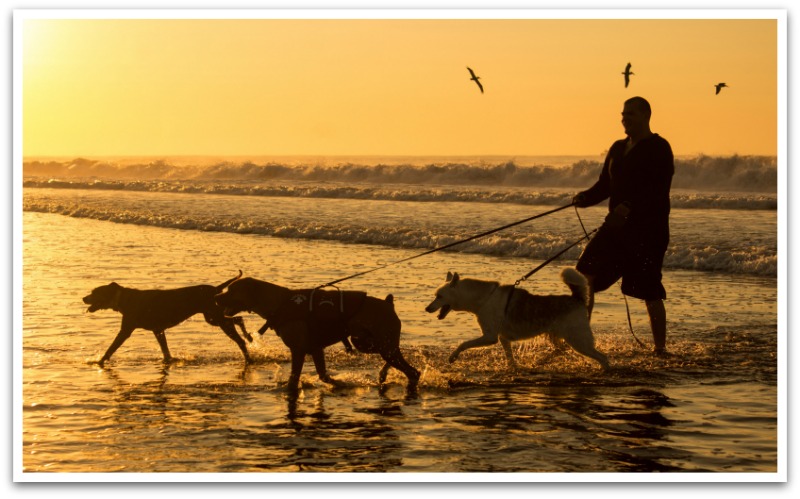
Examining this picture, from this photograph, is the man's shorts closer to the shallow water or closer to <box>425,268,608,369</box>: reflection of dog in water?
<box>425,268,608,369</box>: reflection of dog in water

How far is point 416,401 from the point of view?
7.91 m

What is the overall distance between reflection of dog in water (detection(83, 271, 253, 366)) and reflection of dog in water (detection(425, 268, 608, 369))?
2147mm

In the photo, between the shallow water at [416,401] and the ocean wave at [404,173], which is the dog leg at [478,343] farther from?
the ocean wave at [404,173]

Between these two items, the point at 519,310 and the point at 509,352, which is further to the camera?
the point at 509,352

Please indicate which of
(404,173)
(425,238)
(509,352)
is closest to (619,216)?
(509,352)

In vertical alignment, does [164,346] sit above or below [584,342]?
below

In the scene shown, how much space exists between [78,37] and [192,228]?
43.8 feet

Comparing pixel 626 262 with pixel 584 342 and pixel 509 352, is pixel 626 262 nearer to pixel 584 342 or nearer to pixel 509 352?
pixel 584 342

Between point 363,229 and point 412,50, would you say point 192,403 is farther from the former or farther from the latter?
point 363,229

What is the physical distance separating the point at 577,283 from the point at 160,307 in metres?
3.93

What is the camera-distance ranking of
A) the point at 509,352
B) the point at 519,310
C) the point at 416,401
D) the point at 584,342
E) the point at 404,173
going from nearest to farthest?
the point at 416,401 → the point at 584,342 → the point at 519,310 → the point at 509,352 → the point at 404,173

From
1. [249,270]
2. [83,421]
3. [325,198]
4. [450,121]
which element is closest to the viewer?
[83,421]
